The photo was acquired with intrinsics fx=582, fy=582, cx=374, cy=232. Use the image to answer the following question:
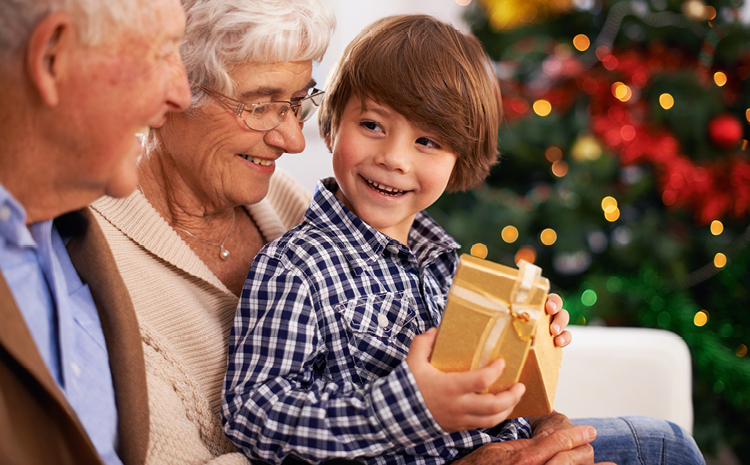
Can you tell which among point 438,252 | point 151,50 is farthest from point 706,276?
point 151,50

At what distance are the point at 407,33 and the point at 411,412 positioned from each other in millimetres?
794

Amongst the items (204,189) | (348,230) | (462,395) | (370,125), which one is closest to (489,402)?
(462,395)

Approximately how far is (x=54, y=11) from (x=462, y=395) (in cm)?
71

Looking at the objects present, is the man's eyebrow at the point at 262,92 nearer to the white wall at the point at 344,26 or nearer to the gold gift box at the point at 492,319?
the gold gift box at the point at 492,319

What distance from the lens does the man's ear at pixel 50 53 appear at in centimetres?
55

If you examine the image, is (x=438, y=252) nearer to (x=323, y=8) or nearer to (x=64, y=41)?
(x=323, y=8)

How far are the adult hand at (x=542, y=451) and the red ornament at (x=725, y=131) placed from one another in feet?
5.59

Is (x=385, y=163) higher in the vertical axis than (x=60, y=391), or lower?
higher

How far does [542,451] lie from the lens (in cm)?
107

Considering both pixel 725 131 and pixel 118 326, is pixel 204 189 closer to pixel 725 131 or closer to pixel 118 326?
pixel 118 326

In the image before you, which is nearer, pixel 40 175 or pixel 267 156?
pixel 40 175

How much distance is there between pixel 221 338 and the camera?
1163 millimetres

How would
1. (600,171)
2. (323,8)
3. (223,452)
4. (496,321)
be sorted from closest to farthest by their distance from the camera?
1. (496,321)
2. (223,452)
3. (323,8)
4. (600,171)

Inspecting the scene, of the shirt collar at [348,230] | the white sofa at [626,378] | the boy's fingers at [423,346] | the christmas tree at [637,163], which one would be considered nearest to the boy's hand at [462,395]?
the boy's fingers at [423,346]
